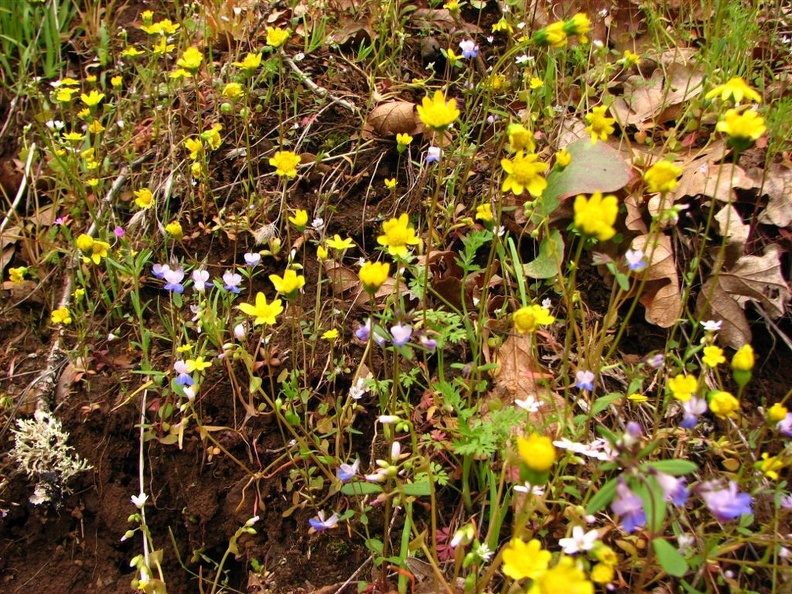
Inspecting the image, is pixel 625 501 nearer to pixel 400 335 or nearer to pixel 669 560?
pixel 669 560

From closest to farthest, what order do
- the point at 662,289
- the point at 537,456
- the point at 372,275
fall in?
1. the point at 537,456
2. the point at 372,275
3. the point at 662,289

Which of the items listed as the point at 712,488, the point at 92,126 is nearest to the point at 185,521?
the point at 712,488

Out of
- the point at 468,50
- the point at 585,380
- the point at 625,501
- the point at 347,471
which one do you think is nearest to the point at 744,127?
the point at 585,380

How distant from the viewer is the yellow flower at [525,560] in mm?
1186

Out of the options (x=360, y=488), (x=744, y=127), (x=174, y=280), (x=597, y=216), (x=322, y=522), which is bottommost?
(x=322, y=522)

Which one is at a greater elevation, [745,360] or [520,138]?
[520,138]

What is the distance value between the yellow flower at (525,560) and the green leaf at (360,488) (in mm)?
426

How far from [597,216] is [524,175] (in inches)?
16.2

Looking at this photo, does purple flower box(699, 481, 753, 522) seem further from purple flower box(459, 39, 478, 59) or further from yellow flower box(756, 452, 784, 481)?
purple flower box(459, 39, 478, 59)

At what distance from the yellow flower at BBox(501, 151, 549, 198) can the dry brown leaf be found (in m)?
0.55

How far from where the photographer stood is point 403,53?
293cm

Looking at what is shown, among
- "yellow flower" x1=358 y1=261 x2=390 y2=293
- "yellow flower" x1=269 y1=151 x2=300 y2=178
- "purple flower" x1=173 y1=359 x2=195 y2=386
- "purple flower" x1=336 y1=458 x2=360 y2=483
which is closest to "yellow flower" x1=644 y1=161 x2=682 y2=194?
"yellow flower" x1=358 y1=261 x2=390 y2=293

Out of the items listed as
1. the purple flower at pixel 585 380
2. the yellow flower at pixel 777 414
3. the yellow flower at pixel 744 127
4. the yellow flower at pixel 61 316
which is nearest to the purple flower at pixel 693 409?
the yellow flower at pixel 777 414

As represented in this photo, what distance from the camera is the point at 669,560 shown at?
1101 mm
